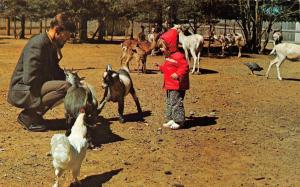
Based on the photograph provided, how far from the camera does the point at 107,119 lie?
31.5 feet

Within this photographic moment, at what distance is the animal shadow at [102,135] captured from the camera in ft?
26.0

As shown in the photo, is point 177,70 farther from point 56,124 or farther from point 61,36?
point 56,124

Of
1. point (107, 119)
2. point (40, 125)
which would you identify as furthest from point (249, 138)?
point (40, 125)

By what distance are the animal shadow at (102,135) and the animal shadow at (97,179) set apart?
1.19 metres

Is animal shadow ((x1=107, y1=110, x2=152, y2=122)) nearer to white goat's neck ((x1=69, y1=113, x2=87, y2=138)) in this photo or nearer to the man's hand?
the man's hand

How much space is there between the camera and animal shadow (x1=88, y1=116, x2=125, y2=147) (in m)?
7.92

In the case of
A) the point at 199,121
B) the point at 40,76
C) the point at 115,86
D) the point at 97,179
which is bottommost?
the point at 97,179

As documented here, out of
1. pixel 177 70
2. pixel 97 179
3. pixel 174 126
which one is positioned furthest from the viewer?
pixel 174 126

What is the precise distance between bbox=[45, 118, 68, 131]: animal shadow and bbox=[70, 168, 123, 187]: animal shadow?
7.79 ft

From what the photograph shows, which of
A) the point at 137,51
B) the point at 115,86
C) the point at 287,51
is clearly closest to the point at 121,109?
the point at 115,86

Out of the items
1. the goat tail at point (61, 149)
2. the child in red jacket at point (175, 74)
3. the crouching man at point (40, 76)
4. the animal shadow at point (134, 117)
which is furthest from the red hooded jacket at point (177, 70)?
the goat tail at point (61, 149)

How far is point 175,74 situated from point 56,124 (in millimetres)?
2346

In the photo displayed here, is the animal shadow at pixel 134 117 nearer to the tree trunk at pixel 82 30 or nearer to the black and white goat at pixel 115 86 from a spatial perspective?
the black and white goat at pixel 115 86

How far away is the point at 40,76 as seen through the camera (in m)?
8.16
